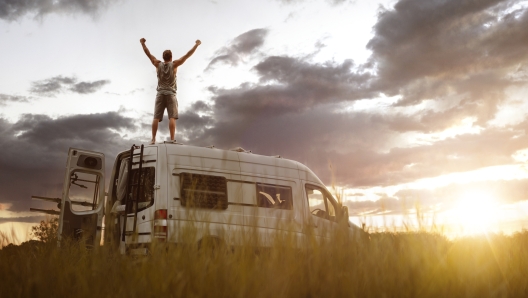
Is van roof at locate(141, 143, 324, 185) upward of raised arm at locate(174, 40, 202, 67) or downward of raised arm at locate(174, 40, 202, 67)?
downward

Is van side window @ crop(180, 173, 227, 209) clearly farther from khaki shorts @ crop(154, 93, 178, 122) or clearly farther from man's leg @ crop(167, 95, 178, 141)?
khaki shorts @ crop(154, 93, 178, 122)

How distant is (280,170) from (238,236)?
5.54 meters

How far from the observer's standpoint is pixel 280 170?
407 inches

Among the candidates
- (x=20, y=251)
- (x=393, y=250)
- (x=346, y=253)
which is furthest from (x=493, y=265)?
(x=20, y=251)

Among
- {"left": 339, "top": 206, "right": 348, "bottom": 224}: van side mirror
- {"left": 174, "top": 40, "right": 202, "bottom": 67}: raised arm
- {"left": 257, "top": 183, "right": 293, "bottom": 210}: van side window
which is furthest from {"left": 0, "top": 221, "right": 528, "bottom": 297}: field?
{"left": 174, "top": 40, "right": 202, "bottom": 67}: raised arm

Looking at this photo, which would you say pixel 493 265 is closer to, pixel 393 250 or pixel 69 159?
pixel 393 250

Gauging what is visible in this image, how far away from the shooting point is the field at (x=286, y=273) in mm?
3949

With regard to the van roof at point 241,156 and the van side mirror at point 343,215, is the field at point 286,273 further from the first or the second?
the van roof at point 241,156

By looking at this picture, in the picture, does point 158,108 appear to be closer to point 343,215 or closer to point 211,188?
point 211,188

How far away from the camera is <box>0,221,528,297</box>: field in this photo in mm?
3949

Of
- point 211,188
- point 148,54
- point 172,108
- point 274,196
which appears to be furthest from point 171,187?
point 148,54

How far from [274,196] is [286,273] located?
5.88 m

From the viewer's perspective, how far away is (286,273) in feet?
13.8

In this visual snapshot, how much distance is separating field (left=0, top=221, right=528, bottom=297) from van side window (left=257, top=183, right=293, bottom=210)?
4.57 metres
